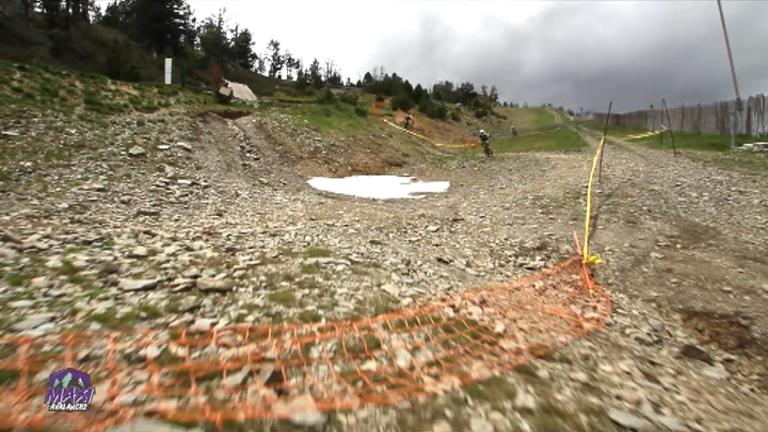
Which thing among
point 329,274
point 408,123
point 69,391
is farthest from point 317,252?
point 408,123

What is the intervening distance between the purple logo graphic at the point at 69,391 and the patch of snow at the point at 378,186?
10.7 m

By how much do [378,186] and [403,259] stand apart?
8.71 m

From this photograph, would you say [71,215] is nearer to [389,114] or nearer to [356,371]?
[356,371]

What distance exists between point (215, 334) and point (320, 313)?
3.81 ft

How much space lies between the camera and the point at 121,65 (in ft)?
93.4

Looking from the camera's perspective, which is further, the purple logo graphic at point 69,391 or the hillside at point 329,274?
the hillside at point 329,274

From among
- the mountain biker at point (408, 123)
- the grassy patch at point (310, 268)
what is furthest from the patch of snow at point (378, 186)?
the mountain biker at point (408, 123)

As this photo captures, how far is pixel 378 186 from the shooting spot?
50.7ft

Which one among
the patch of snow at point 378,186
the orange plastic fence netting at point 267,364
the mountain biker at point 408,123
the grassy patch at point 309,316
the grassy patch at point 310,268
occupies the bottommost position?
the orange plastic fence netting at point 267,364

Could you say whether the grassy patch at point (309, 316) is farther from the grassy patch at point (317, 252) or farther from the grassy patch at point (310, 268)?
the grassy patch at point (317, 252)

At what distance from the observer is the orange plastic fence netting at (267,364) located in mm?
2994

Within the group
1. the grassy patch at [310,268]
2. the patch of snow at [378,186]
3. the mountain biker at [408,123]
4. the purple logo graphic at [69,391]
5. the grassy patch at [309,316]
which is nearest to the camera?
the purple logo graphic at [69,391]

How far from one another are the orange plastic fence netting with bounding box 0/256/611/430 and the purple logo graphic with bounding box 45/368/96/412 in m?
0.06

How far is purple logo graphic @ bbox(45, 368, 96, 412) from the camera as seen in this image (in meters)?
2.93
